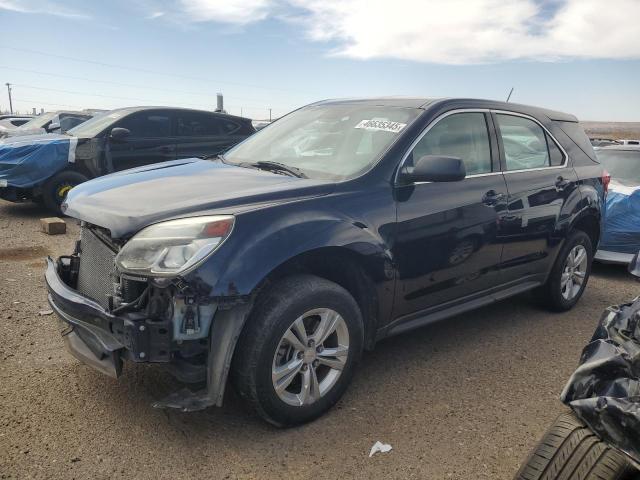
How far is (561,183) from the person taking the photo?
4.45m

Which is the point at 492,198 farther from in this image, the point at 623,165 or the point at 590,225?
the point at 623,165

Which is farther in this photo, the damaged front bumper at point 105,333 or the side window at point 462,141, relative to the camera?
the side window at point 462,141

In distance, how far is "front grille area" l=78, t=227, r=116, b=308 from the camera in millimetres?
2758

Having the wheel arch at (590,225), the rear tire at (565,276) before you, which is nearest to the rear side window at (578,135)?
the wheel arch at (590,225)

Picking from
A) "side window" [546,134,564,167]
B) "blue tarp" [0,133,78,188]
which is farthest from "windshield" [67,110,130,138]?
"side window" [546,134,564,167]

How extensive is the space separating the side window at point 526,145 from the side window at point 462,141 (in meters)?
0.23

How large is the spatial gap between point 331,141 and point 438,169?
79 cm

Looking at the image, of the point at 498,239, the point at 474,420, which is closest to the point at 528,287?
the point at 498,239

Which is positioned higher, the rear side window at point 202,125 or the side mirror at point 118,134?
the rear side window at point 202,125

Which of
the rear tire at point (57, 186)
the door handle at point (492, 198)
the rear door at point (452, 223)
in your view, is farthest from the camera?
the rear tire at point (57, 186)

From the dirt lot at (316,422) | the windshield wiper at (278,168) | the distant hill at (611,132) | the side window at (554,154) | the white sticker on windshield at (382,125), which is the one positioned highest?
the distant hill at (611,132)

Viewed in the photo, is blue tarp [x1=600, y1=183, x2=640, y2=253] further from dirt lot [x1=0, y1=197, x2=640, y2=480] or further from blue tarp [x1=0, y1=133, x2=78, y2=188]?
blue tarp [x1=0, y1=133, x2=78, y2=188]

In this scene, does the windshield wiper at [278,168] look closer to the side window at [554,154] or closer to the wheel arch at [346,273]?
the wheel arch at [346,273]

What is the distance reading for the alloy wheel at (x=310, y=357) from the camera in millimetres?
2752
